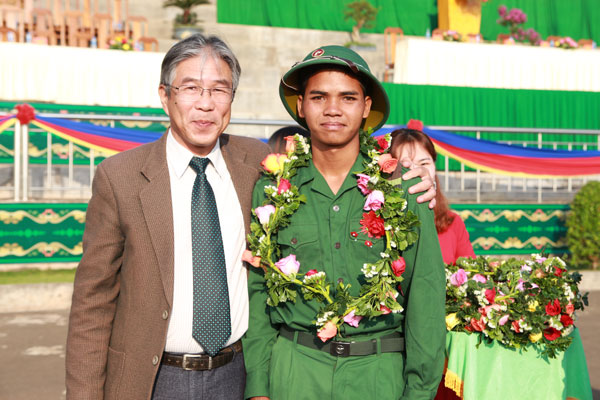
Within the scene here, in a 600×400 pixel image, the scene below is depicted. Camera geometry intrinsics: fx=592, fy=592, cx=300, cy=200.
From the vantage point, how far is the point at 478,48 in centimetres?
1507

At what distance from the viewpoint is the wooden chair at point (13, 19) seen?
43.3ft

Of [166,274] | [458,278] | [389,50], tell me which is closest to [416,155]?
[458,278]

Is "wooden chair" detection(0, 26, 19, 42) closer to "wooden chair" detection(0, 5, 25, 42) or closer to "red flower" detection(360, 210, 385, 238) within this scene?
"wooden chair" detection(0, 5, 25, 42)

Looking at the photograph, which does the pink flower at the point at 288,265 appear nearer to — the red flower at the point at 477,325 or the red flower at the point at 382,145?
the red flower at the point at 382,145

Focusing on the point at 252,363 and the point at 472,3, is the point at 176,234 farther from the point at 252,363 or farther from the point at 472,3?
the point at 472,3

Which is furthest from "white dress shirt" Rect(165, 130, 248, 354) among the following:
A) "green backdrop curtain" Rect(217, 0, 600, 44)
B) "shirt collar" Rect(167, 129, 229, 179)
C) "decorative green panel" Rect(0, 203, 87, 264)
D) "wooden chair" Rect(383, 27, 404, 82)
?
"green backdrop curtain" Rect(217, 0, 600, 44)

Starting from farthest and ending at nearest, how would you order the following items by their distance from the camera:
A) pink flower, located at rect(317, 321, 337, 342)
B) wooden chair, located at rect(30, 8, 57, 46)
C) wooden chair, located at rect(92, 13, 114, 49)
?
wooden chair, located at rect(92, 13, 114, 49) < wooden chair, located at rect(30, 8, 57, 46) < pink flower, located at rect(317, 321, 337, 342)

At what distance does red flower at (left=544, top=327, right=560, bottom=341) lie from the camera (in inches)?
108

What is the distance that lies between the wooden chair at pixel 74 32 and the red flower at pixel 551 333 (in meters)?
12.9

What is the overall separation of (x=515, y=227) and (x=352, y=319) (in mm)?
7366

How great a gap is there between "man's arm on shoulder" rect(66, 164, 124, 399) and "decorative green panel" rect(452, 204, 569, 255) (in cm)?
704

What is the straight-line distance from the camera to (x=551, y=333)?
9.08ft

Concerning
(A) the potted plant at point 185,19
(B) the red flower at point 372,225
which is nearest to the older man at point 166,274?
(B) the red flower at point 372,225

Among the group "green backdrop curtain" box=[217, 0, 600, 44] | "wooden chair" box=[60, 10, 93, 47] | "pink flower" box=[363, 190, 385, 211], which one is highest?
"green backdrop curtain" box=[217, 0, 600, 44]
